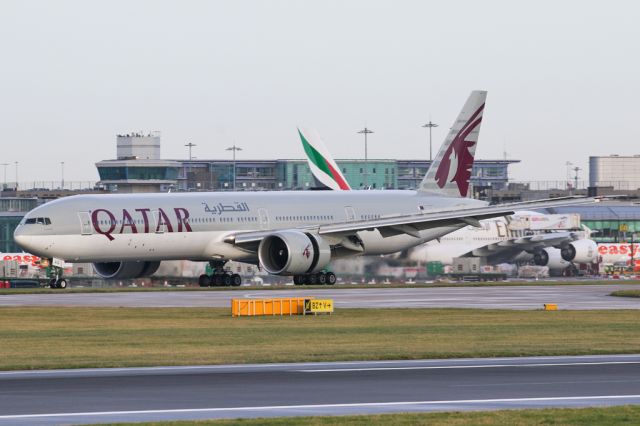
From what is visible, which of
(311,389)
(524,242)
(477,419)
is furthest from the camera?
(524,242)

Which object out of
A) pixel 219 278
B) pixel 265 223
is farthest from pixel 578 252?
pixel 219 278

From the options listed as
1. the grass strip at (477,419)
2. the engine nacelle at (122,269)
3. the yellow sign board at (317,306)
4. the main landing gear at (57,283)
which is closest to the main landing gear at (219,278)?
the engine nacelle at (122,269)

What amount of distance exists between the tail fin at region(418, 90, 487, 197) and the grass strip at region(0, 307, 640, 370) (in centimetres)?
3014

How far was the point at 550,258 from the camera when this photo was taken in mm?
98938

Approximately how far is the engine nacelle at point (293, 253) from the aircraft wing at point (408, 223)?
889mm

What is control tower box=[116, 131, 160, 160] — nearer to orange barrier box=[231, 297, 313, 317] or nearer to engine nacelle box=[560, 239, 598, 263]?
engine nacelle box=[560, 239, 598, 263]

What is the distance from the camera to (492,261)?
3792 inches

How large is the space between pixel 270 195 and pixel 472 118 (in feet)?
45.6

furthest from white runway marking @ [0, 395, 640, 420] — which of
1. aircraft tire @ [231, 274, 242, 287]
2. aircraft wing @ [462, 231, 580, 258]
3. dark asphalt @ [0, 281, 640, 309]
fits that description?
aircraft wing @ [462, 231, 580, 258]

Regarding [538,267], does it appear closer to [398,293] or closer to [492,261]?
[492,261]

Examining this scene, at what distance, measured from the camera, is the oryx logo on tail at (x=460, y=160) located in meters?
80.1

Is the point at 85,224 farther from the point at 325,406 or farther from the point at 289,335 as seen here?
the point at 325,406

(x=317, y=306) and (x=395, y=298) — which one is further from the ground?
(x=317, y=306)

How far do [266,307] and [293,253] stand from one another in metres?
20.3
